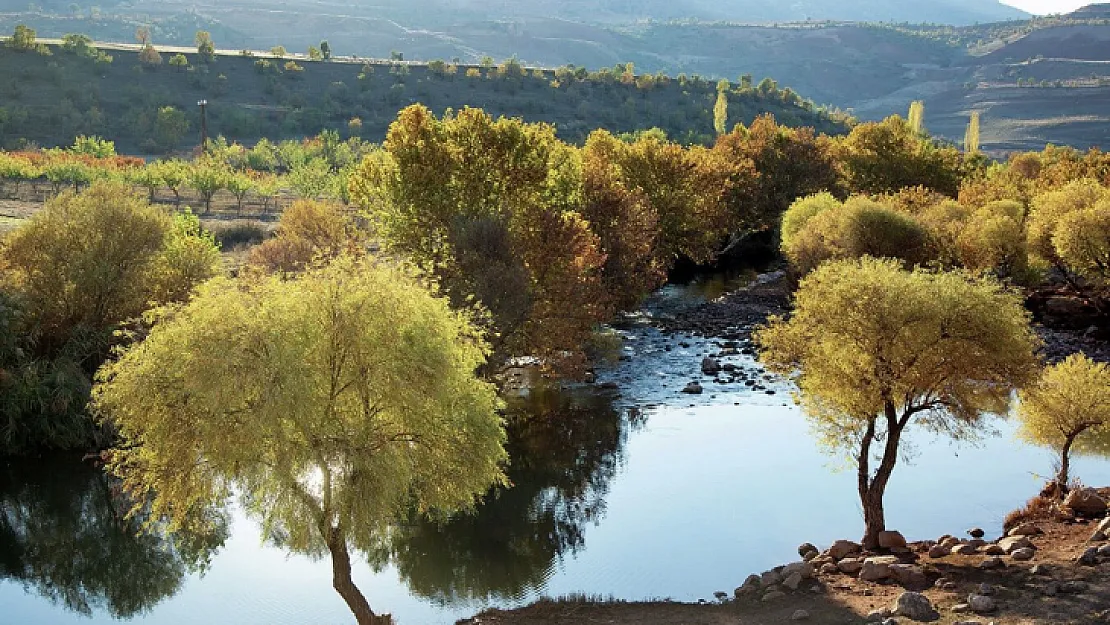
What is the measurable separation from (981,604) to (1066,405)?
1367cm

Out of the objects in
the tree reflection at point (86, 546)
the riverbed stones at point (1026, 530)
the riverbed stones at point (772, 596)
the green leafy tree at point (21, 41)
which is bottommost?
the tree reflection at point (86, 546)

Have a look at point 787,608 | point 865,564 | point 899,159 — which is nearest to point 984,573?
point 865,564

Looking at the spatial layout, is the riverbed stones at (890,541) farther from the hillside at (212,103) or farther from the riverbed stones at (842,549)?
the hillside at (212,103)

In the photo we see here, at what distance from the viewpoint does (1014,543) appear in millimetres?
30047

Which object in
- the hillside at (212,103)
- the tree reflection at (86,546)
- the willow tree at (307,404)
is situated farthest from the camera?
the hillside at (212,103)

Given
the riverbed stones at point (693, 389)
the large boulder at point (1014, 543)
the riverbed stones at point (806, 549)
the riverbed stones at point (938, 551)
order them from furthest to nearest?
the riverbed stones at point (693, 389) → the riverbed stones at point (806, 549) → the riverbed stones at point (938, 551) → the large boulder at point (1014, 543)

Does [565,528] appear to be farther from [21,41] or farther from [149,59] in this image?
[149,59]

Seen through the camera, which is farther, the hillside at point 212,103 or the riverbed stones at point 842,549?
the hillside at point 212,103

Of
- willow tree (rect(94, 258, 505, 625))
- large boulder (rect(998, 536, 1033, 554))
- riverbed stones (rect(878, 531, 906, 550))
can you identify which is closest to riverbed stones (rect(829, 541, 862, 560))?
riverbed stones (rect(878, 531, 906, 550))

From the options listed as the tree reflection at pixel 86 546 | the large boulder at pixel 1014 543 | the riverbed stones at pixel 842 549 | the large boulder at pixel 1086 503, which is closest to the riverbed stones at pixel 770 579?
the riverbed stones at pixel 842 549

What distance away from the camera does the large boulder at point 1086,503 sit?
33.0 metres

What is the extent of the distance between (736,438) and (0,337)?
3248cm

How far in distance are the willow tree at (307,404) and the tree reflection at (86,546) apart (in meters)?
7.76

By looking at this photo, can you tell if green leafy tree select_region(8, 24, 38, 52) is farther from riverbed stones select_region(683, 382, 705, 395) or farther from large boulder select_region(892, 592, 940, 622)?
large boulder select_region(892, 592, 940, 622)
